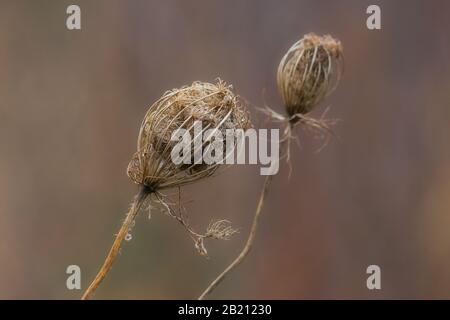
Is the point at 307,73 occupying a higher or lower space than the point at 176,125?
higher

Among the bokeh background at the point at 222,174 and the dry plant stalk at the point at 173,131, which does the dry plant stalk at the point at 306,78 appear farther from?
the bokeh background at the point at 222,174

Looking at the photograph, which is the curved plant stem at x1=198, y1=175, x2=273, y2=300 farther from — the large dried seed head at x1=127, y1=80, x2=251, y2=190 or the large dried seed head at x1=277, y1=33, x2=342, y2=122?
the large dried seed head at x1=277, y1=33, x2=342, y2=122

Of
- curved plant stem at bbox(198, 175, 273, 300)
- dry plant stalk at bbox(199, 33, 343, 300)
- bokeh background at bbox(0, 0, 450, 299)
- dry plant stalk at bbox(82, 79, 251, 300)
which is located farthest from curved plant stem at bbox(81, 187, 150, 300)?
bokeh background at bbox(0, 0, 450, 299)

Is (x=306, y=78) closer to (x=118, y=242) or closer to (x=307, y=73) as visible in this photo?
(x=307, y=73)

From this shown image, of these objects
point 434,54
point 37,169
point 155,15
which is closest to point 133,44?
point 155,15

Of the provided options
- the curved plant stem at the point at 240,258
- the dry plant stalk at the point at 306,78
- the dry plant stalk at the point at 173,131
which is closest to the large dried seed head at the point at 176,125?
the dry plant stalk at the point at 173,131

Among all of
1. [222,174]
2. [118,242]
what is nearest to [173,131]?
[118,242]
